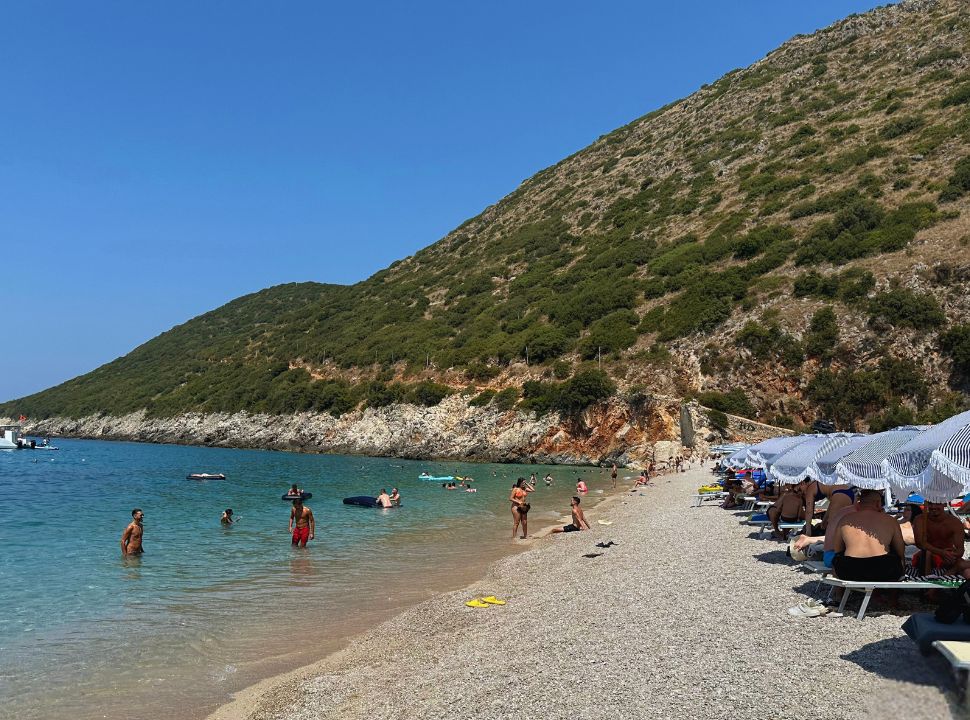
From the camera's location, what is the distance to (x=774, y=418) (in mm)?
41938

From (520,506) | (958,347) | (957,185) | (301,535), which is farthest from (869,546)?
(957,185)

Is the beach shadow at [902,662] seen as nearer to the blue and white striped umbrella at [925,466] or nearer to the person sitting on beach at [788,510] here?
the blue and white striped umbrella at [925,466]

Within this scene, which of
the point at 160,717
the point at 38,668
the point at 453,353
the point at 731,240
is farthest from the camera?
the point at 453,353

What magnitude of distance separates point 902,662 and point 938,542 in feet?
10.0

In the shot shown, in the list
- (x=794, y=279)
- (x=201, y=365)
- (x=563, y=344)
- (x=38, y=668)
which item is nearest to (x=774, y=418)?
(x=794, y=279)

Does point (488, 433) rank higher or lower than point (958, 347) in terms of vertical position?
lower

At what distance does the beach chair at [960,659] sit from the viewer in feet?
15.3

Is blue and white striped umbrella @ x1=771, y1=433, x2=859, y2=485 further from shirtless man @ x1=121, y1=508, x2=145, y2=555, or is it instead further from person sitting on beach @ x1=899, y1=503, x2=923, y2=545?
A: shirtless man @ x1=121, y1=508, x2=145, y2=555

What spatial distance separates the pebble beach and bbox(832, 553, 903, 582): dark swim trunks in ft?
1.19

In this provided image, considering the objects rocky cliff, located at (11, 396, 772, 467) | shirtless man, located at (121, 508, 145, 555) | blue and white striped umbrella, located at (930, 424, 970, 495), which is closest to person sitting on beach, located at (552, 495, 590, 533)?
shirtless man, located at (121, 508, 145, 555)

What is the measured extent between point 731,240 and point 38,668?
2219 inches

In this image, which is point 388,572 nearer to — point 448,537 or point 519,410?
point 448,537

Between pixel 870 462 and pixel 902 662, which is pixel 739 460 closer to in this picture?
pixel 870 462

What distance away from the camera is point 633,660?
6359 mm
